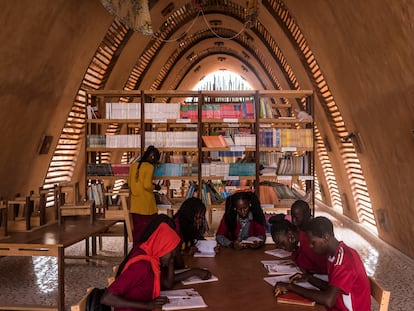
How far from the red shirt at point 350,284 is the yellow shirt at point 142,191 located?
3.52 meters

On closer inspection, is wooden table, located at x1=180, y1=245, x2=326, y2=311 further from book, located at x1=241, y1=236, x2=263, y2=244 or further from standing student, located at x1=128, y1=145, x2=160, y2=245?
standing student, located at x1=128, y1=145, x2=160, y2=245

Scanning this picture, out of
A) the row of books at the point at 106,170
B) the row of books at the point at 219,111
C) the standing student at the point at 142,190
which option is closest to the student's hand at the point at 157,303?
the standing student at the point at 142,190

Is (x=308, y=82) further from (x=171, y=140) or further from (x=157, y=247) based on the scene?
(x=157, y=247)

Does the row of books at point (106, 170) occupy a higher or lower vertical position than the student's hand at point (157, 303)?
higher

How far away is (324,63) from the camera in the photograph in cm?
711

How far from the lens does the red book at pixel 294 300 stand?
2.32 meters

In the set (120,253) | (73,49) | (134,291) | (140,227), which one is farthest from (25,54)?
(134,291)

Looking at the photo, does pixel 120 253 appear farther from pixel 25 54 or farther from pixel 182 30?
pixel 182 30

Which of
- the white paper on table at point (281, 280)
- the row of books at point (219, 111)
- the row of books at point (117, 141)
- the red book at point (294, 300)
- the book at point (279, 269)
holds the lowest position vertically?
the red book at point (294, 300)

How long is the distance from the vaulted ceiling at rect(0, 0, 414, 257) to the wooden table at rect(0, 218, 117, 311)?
1860 mm

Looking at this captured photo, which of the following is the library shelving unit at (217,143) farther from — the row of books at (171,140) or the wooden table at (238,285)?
the wooden table at (238,285)

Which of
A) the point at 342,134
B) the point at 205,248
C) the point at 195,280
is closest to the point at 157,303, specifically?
the point at 195,280

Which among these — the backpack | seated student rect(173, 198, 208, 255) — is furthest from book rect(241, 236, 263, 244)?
the backpack

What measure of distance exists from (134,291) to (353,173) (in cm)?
649
